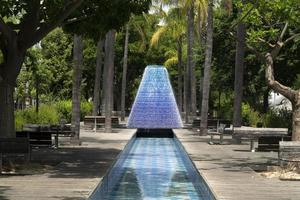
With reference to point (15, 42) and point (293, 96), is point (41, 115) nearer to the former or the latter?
point (15, 42)

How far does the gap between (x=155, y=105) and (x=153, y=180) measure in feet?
91.3

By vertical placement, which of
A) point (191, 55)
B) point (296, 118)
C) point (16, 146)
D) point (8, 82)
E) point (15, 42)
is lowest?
point (16, 146)

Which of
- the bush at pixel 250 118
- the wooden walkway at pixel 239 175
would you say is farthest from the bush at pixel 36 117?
the bush at pixel 250 118

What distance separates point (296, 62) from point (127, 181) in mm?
20708

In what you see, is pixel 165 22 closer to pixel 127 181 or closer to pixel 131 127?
pixel 131 127

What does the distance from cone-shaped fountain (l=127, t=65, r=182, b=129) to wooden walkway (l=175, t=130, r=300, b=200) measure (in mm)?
17161

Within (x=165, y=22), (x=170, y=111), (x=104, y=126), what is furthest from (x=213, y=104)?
(x=104, y=126)

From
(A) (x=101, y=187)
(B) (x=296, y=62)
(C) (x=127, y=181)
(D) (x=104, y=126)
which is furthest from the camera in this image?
(D) (x=104, y=126)

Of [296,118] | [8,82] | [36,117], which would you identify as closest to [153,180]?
[296,118]

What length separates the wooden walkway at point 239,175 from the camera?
11555 mm

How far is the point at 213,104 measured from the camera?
58406 millimetres

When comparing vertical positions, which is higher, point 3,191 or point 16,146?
point 16,146

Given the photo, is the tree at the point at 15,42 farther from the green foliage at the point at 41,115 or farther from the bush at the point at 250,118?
the bush at the point at 250,118

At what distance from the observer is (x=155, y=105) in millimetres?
42469
